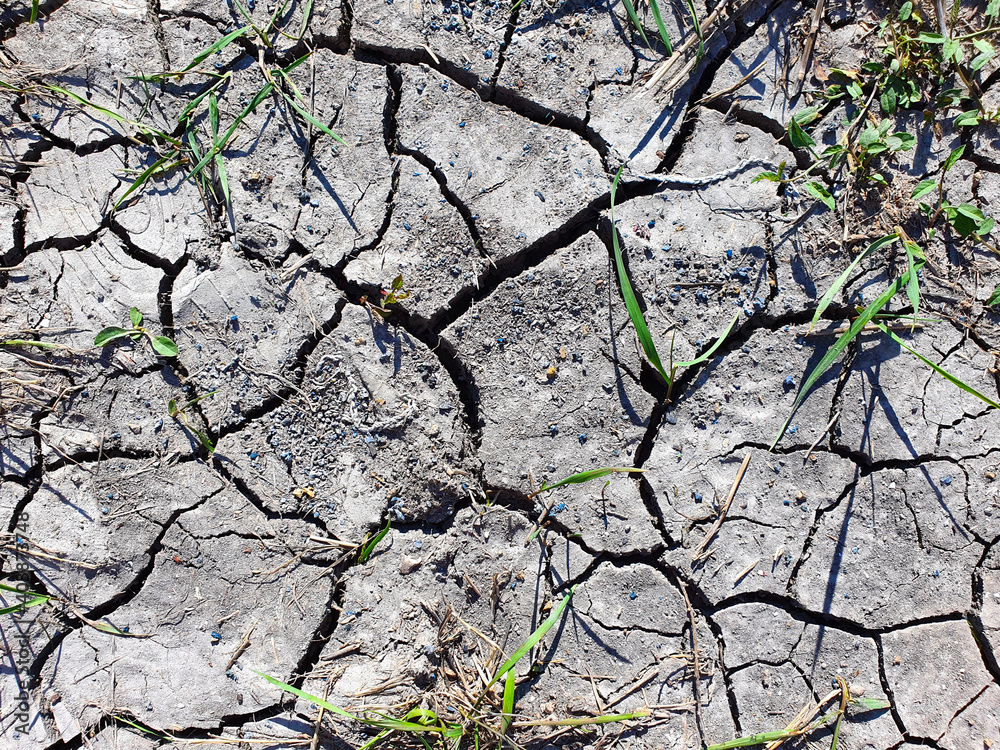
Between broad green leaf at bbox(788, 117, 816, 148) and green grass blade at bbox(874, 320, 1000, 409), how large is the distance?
65 centimetres

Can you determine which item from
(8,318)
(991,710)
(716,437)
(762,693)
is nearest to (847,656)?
(762,693)

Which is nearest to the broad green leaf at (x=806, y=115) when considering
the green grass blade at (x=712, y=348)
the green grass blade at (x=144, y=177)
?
the green grass blade at (x=712, y=348)


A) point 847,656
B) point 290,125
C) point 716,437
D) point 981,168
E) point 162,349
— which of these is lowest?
point 847,656

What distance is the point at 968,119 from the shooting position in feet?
7.31

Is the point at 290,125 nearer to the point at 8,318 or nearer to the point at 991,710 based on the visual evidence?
the point at 8,318

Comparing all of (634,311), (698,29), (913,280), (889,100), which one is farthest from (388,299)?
(889,100)

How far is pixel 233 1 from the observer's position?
2.31 metres

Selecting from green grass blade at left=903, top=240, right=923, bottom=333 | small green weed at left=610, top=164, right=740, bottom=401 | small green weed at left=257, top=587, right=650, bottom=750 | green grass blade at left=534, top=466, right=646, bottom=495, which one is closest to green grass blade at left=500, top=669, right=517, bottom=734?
small green weed at left=257, top=587, right=650, bottom=750

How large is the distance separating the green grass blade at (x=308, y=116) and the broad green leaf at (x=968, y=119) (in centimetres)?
210

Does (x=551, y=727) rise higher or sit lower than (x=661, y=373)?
lower

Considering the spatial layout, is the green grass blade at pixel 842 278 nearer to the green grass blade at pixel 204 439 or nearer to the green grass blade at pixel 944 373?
the green grass blade at pixel 944 373

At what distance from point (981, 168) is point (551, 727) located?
7.76 ft

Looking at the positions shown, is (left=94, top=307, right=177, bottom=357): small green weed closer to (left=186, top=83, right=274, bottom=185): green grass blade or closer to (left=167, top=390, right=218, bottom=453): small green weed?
(left=167, top=390, right=218, bottom=453): small green weed

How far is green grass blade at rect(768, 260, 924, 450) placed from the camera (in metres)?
2.12
